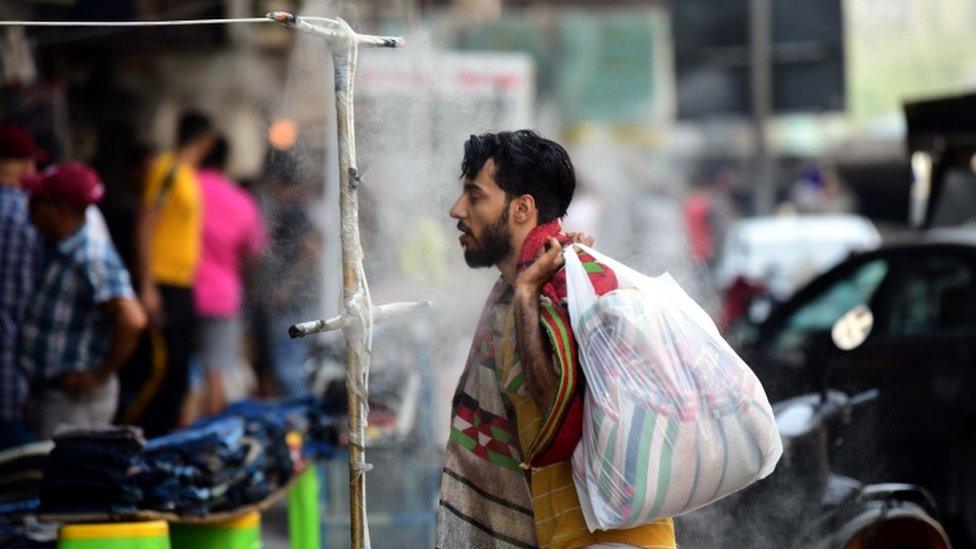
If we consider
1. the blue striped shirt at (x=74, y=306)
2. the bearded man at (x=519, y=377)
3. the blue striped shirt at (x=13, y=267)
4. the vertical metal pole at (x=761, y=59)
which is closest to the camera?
the bearded man at (x=519, y=377)

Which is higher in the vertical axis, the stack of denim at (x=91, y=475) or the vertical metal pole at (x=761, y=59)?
the vertical metal pole at (x=761, y=59)

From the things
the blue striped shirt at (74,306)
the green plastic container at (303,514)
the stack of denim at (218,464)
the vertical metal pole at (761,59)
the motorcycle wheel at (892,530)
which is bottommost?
the green plastic container at (303,514)

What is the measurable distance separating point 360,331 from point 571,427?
1.94 feet

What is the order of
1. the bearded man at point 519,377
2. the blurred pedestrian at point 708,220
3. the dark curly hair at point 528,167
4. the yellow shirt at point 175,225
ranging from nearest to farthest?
the bearded man at point 519,377 < the dark curly hair at point 528,167 < the yellow shirt at point 175,225 < the blurred pedestrian at point 708,220

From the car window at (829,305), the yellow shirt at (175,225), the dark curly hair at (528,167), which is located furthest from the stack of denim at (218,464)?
the car window at (829,305)

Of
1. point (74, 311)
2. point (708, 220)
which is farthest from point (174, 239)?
point (708, 220)

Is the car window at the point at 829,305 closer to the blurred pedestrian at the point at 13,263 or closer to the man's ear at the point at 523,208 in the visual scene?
the blurred pedestrian at the point at 13,263

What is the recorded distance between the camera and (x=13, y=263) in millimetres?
6270

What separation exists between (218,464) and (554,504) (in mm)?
1944

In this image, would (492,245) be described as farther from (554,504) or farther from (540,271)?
(554,504)

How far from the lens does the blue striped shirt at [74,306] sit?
19.2 ft

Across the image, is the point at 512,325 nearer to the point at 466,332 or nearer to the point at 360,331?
the point at 360,331

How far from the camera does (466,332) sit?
8039 millimetres

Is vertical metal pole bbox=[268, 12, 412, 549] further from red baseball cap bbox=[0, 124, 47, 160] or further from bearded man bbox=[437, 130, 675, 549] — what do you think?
red baseball cap bbox=[0, 124, 47, 160]
